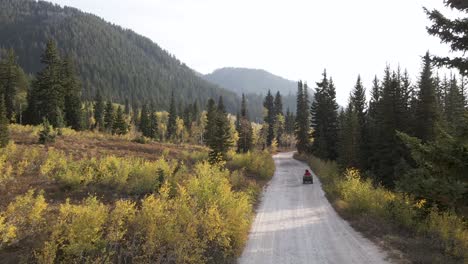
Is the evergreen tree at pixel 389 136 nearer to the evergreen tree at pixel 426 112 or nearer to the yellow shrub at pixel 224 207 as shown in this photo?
the evergreen tree at pixel 426 112

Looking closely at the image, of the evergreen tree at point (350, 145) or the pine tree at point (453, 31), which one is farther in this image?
the evergreen tree at point (350, 145)

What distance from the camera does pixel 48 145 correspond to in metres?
36.2

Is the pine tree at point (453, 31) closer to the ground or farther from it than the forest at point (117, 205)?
farther from it

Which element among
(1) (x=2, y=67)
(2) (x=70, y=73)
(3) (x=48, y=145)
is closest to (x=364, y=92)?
(3) (x=48, y=145)

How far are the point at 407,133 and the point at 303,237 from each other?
24.9m

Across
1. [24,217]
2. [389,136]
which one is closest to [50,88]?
[389,136]

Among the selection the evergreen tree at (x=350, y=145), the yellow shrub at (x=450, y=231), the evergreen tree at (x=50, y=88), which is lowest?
the yellow shrub at (x=450, y=231)

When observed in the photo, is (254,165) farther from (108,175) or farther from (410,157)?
Answer: (108,175)

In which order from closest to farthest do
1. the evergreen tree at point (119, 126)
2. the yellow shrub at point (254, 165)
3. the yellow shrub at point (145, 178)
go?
the yellow shrub at point (145, 178) → the yellow shrub at point (254, 165) → the evergreen tree at point (119, 126)

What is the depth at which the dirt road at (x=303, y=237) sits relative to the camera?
1284 cm

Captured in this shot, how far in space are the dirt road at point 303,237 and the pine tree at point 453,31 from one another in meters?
Answer: 6.50

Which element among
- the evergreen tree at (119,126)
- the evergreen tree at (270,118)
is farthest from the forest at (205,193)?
the evergreen tree at (270,118)

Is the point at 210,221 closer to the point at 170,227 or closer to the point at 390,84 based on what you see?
the point at 170,227

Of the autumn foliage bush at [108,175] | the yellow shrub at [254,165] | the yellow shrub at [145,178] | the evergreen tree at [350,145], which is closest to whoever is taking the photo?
the autumn foliage bush at [108,175]
